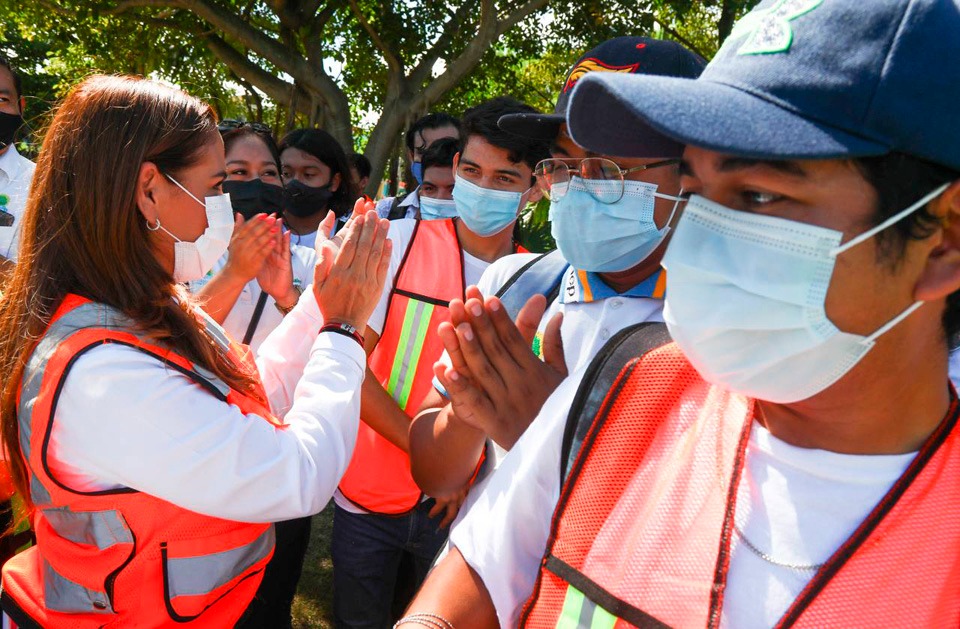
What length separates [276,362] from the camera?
2439 mm

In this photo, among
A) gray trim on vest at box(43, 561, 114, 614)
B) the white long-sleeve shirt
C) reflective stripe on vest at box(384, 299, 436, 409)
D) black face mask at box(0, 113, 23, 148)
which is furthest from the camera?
black face mask at box(0, 113, 23, 148)

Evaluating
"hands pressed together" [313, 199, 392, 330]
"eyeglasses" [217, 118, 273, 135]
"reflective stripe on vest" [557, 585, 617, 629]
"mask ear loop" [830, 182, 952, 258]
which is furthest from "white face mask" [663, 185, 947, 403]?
"eyeglasses" [217, 118, 273, 135]

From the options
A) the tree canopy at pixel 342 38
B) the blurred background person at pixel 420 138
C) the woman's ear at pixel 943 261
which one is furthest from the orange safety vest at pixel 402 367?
the tree canopy at pixel 342 38

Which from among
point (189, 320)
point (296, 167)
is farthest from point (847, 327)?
point (296, 167)

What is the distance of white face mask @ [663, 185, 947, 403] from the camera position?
44.5 inches

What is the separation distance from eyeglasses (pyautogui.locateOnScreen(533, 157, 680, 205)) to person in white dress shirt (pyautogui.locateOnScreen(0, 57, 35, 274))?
2681 mm

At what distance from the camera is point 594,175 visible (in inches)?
81.1

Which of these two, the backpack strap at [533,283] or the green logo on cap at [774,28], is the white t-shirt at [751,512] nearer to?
the green logo on cap at [774,28]

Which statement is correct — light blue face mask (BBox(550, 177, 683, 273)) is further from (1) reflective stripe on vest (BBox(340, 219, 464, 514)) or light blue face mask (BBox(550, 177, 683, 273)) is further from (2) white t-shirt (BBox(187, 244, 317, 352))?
(2) white t-shirt (BBox(187, 244, 317, 352))

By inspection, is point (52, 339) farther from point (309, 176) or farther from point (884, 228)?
point (309, 176)

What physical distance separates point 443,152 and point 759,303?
3.32m

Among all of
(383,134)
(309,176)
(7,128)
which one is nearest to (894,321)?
(309,176)

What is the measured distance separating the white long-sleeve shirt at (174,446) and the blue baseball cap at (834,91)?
3.86 feet

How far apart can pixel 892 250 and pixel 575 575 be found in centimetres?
69
